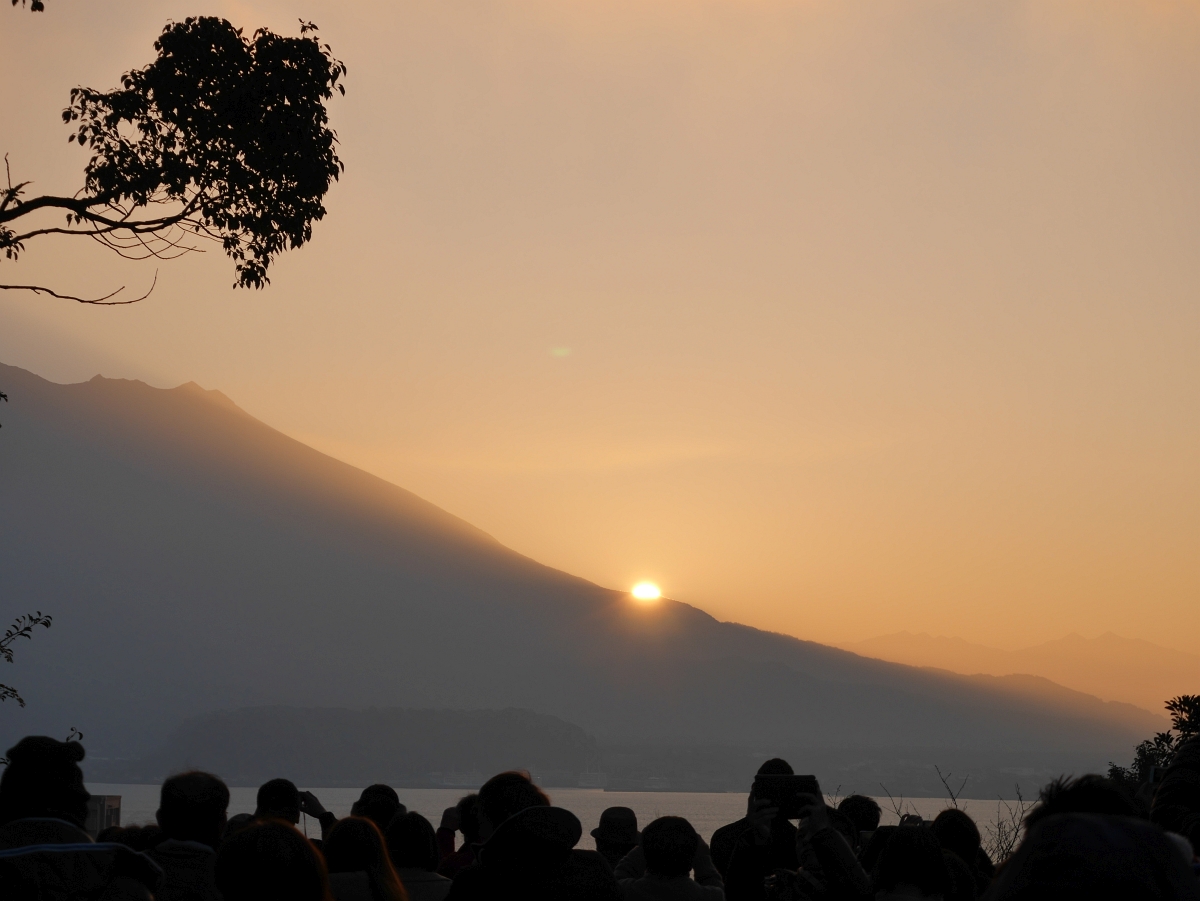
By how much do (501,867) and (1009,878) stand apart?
2554 millimetres

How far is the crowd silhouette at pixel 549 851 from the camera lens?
1.88m

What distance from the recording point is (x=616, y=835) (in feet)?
22.6

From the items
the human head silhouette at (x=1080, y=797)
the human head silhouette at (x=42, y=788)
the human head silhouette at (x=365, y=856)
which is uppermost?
the human head silhouette at (x=1080, y=797)

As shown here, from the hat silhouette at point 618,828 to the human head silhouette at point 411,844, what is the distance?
143 cm

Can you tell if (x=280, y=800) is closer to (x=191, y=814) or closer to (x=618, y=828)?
(x=191, y=814)

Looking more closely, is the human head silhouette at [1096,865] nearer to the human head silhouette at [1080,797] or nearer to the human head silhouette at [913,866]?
the human head silhouette at [1080,797]

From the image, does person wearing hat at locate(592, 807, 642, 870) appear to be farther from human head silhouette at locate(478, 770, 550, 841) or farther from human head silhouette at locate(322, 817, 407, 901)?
human head silhouette at locate(322, 817, 407, 901)

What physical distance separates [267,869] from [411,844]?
198 centimetres

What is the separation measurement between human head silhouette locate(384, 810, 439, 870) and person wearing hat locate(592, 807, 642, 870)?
4.59 feet

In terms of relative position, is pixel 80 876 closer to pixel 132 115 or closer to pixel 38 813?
pixel 38 813

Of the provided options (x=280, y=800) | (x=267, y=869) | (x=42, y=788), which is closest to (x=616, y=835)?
(x=280, y=800)

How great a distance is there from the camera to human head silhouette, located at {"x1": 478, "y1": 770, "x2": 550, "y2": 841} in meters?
4.98

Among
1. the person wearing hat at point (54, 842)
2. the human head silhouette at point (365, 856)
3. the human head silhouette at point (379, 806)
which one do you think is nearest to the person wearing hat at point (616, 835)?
the human head silhouette at point (379, 806)

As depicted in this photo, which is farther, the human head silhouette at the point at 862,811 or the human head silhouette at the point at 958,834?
the human head silhouette at the point at 862,811
